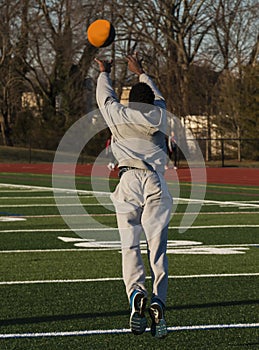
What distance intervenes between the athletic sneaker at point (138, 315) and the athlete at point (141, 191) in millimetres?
62

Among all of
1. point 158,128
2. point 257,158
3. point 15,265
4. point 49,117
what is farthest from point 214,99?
point 158,128

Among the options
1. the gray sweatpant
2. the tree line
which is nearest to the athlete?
the gray sweatpant

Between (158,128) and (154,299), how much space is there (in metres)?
1.26

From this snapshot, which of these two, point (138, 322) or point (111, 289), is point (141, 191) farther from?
point (111, 289)

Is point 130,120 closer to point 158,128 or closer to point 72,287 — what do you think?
point 158,128

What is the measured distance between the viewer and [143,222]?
6.86m

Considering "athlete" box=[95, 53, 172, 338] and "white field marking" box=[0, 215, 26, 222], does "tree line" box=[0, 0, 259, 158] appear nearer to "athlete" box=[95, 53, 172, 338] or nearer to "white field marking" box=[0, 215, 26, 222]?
"white field marking" box=[0, 215, 26, 222]

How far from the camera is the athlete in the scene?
6823mm

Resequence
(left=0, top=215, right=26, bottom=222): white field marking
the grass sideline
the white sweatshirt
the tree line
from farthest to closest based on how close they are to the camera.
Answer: the tree line, (left=0, top=215, right=26, bottom=222): white field marking, the white sweatshirt, the grass sideline

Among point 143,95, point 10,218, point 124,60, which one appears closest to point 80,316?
point 143,95

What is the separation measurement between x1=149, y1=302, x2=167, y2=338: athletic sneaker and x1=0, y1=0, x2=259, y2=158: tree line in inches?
1616

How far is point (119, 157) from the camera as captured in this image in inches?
276

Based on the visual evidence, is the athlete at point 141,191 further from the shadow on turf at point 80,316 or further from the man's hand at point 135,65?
the shadow on turf at point 80,316

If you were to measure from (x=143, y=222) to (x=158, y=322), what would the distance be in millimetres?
775
